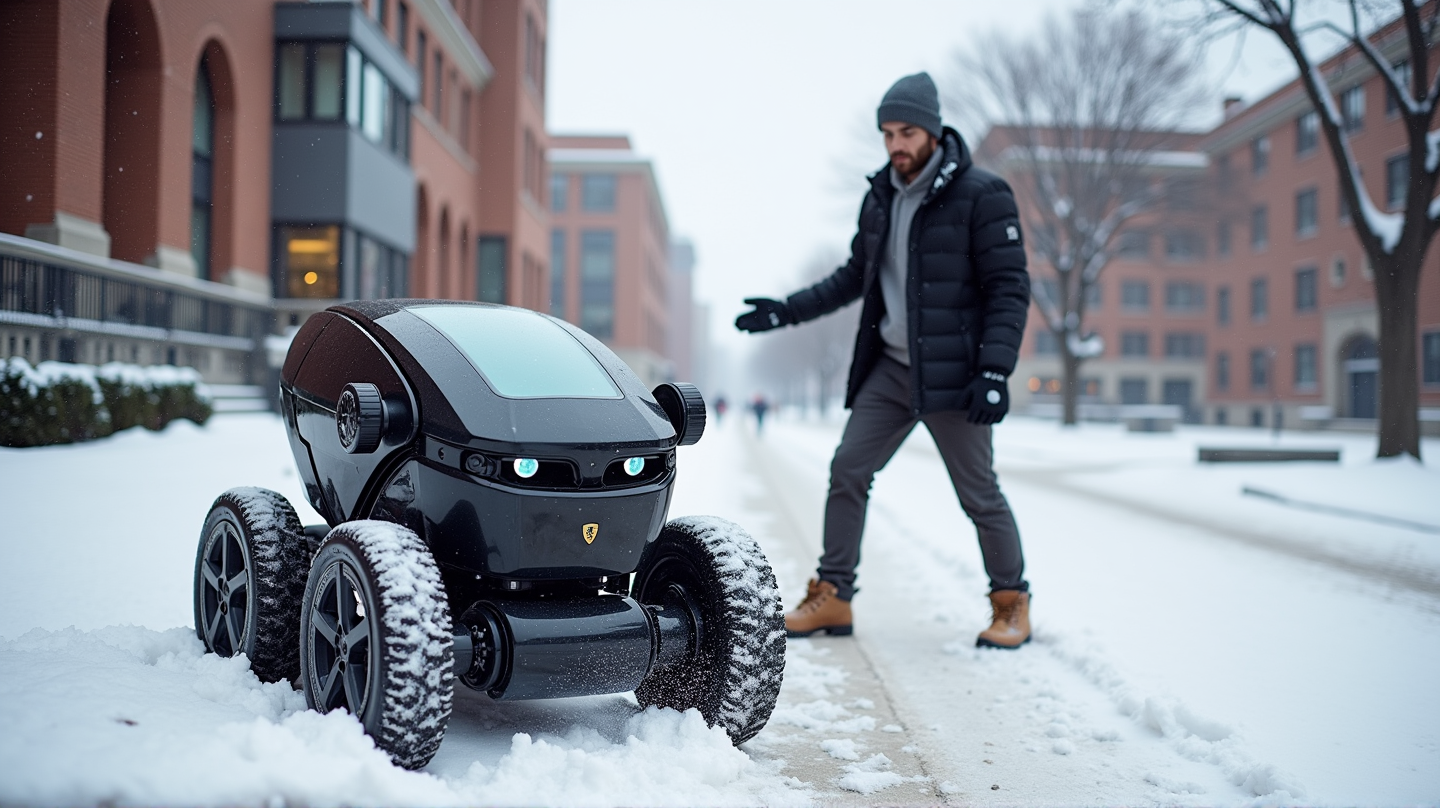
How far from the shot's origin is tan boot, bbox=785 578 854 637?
13.5 feet

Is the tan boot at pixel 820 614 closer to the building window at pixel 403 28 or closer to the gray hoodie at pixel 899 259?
the gray hoodie at pixel 899 259

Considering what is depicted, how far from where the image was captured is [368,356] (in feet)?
8.64

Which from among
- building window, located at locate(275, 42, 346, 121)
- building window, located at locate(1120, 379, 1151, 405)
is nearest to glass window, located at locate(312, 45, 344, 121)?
building window, located at locate(275, 42, 346, 121)

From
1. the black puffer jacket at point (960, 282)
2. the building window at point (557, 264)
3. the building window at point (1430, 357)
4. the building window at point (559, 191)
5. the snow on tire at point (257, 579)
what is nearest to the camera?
the snow on tire at point (257, 579)

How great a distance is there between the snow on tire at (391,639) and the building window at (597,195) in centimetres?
6113

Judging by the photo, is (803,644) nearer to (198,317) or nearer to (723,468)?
(723,468)

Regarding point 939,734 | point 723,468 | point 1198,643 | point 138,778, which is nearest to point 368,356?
point 138,778

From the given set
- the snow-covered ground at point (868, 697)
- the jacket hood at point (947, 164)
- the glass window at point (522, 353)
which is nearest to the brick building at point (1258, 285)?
the snow-covered ground at point (868, 697)

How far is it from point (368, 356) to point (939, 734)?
1928 mm

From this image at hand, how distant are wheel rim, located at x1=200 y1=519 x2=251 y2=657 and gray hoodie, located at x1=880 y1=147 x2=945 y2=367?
2.46 m

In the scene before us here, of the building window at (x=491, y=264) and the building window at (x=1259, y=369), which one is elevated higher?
the building window at (x=491, y=264)

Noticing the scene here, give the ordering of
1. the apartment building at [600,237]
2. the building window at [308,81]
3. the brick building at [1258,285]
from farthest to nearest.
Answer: the apartment building at [600,237] → the brick building at [1258,285] → the building window at [308,81]

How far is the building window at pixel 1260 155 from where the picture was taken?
4344cm

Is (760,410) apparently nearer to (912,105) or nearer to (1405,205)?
(1405,205)
